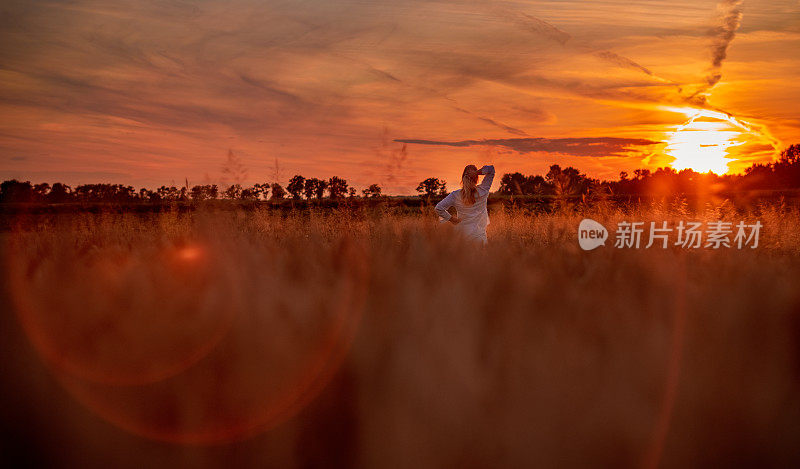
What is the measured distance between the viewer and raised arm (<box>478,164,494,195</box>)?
22.7ft

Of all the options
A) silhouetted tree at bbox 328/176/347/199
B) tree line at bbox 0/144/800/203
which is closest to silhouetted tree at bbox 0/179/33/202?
tree line at bbox 0/144/800/203

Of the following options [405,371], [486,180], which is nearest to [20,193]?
[486,180]

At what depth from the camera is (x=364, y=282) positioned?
0.88 m

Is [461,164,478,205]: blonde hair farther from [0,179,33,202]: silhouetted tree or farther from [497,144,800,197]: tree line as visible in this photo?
[0,179,33,202]: silhouetted tree

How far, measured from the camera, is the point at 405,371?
0.72 metres

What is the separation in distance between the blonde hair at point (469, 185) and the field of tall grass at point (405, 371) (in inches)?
229

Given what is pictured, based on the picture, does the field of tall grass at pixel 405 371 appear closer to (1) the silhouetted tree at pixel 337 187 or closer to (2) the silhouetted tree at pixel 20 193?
(1) the silhouetted tree at pixel 337 187

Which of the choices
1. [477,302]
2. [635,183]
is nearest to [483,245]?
[477,302]

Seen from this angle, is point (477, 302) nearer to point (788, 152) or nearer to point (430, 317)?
point (430, 317)

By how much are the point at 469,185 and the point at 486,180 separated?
0.54 metres

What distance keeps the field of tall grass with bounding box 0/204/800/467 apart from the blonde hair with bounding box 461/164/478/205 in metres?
5.83

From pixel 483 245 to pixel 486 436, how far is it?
0.60m

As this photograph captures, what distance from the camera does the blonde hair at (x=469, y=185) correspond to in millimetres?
6676

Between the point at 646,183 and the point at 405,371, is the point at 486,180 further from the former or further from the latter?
the point at 646,183
